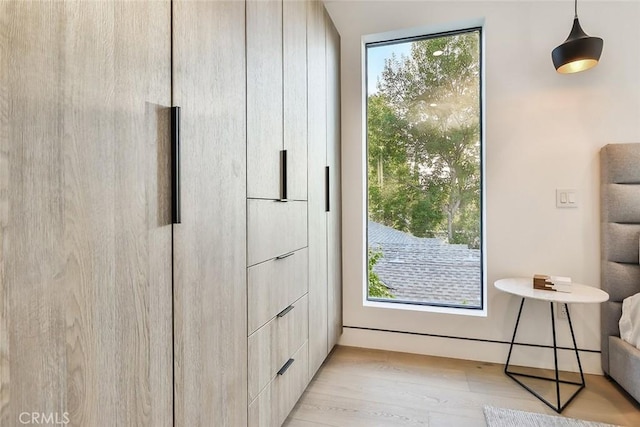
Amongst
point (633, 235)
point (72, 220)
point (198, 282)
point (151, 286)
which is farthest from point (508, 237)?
point (72, 220)

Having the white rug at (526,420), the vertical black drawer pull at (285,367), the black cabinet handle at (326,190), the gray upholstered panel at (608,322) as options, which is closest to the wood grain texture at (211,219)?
the vertical black drawer pull at (285,367)

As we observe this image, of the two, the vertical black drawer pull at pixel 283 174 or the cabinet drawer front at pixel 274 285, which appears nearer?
the cabinet drawer front at pixel 274 285

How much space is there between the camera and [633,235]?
2029mm

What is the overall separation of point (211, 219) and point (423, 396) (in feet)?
5.36

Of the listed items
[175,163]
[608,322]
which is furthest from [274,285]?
[608,322]

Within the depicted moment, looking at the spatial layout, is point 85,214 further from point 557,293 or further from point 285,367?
point 557,293

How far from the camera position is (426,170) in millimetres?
2574

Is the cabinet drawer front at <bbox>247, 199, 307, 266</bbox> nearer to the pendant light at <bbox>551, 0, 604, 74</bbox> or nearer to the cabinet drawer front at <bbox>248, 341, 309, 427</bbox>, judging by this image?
the cabinet drawer front at <bbox>248, 341, 309, 427</bbox>

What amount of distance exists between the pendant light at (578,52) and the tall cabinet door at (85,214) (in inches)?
84.8

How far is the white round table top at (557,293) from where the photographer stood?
179 centimetres

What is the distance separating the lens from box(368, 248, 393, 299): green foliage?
8.74 feet

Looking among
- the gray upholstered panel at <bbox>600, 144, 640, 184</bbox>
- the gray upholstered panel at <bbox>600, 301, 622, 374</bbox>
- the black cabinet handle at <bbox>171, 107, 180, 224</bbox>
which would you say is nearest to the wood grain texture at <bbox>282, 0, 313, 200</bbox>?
the black cabinet handle at <bbox>171, 107, 180, 224</bbox>

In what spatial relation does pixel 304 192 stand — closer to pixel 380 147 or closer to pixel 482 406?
pixel 380 147

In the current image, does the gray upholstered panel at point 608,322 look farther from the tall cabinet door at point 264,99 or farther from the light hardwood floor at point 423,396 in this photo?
the tall cabinet door at point 264,99
